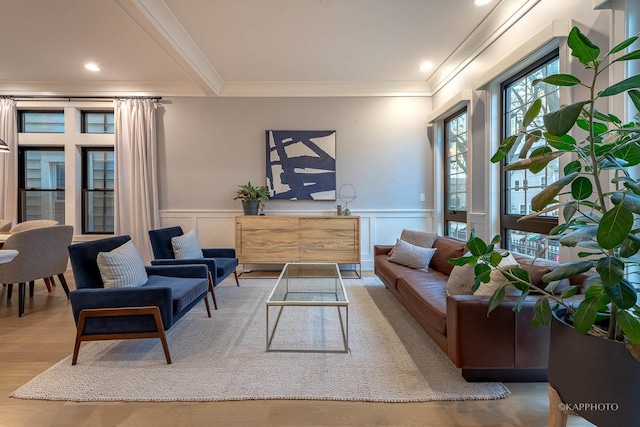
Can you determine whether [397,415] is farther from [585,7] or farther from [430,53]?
[430,53]

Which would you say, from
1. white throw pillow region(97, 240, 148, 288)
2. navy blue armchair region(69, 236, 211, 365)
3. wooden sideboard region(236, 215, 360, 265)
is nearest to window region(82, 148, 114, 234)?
wooden sideboard region(236, 215, 360, 265)

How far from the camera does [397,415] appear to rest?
1.62 meters

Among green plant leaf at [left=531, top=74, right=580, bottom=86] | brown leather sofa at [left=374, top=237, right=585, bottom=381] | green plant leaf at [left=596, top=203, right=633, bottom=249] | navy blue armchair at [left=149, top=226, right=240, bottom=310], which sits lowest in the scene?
brown leather sofa at [left=374, top=237, right=585, bottom=381]

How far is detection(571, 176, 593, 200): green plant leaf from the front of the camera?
1262 mm

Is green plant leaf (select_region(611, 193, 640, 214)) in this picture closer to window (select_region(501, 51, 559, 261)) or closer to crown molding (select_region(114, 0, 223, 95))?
window (select_region(501, 51, 559, 261))

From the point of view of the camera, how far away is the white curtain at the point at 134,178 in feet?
15.1

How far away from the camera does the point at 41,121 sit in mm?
4855

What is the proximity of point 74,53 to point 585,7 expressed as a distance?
16.7 ft

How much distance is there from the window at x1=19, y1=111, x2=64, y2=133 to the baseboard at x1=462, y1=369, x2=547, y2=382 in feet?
20.4

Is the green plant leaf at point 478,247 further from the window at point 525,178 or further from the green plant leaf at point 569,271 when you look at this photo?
the window at point 525,178

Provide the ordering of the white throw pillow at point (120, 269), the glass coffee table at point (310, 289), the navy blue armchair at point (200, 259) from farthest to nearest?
the navy blue armchair at point (200, 259)
the glass coffee table at point (310, 289)
the white throw pillow at point (120, 269)

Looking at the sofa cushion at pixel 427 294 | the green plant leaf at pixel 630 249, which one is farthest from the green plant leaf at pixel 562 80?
the sofa cushion at pixel 427 294

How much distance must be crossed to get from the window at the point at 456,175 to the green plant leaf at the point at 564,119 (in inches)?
120

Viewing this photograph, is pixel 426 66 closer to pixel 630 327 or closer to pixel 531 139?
pixel 531 139
